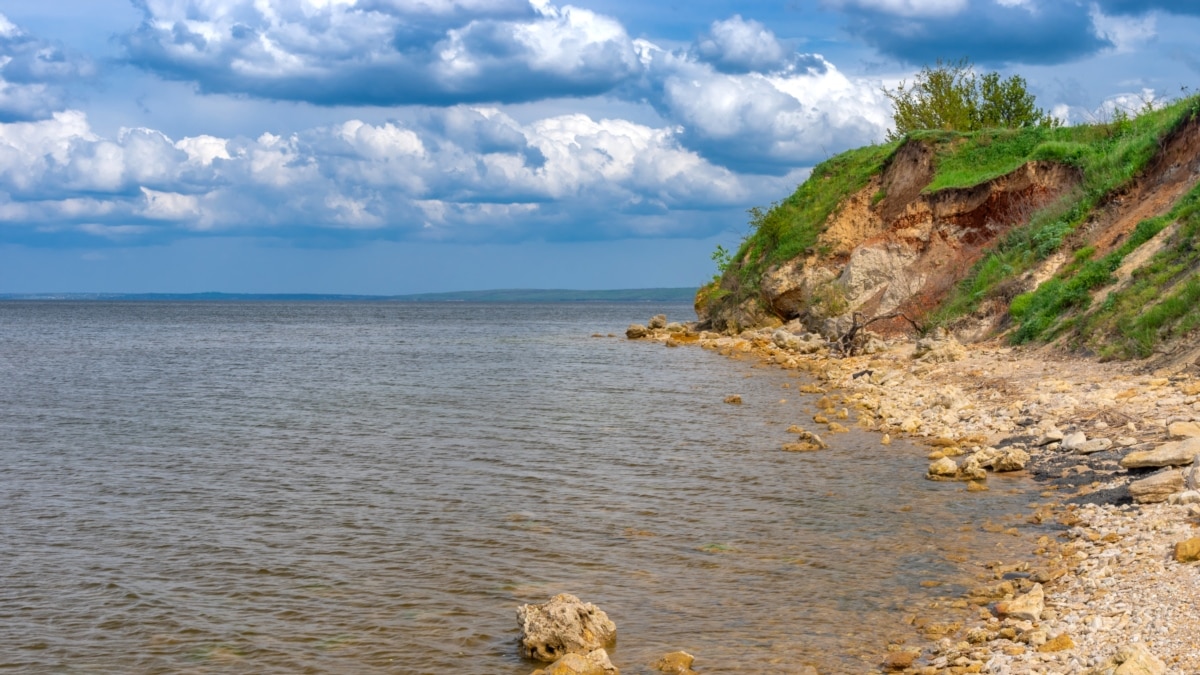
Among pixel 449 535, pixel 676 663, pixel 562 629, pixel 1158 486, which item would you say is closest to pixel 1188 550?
pixel 1158 486

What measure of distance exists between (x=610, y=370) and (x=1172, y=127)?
17.7 metres

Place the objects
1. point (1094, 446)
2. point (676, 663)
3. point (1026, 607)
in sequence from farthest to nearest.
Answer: point (1094, 446), point (1026, 607), point (676, 663)

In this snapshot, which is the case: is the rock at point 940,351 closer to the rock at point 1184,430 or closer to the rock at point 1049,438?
the rock at point 1049,438

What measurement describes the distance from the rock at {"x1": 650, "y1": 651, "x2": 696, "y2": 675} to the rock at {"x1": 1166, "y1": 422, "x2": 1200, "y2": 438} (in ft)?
24.2

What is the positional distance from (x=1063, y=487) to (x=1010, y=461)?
136cm

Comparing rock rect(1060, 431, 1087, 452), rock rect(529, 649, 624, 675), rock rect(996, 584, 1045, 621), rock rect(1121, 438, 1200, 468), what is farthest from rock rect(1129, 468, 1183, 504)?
rock rect(529, 649, 624, 675)

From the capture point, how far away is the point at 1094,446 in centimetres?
1374

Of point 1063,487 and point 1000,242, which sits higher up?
point 1000,242

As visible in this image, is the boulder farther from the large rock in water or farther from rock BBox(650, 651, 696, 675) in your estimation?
the large rock in water

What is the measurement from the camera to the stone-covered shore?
288 inches

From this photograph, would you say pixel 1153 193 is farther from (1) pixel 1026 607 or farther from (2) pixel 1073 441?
(1) pixel 1026 607

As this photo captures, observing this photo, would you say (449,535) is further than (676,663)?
Yes

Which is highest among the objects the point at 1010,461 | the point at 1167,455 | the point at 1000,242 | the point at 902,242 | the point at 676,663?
the point at 902,242

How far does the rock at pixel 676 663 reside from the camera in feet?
26.1
